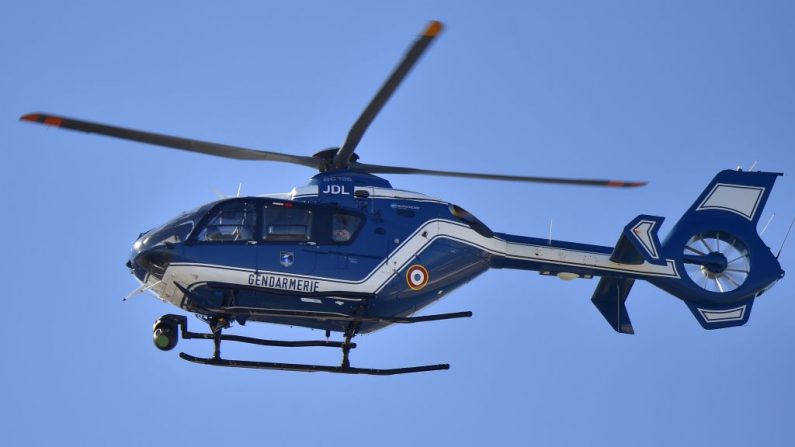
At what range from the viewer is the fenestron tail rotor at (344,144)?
11461mm

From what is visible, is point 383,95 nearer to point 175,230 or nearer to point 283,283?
point 283,283

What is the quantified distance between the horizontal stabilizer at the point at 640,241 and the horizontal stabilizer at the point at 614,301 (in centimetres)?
66

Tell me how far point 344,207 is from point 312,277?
1.02 metres

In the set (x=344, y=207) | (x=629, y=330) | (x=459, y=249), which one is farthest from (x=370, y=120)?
(x=629, y=330)

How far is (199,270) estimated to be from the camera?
42.5 feet

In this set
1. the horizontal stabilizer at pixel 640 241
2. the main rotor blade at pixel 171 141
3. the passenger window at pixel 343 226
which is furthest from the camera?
the horizontal stabilizer at pixel 640 241

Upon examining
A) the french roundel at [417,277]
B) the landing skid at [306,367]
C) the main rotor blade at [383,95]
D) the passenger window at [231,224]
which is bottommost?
the landing skid at [306,367]

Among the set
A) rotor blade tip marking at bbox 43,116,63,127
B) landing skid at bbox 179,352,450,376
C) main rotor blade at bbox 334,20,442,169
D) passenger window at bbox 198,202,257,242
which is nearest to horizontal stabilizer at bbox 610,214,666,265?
landing skid at bbox 179,352,450,376

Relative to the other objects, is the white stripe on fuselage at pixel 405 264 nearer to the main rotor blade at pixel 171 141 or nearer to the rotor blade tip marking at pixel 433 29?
the main rotor blade at pixel 171 141

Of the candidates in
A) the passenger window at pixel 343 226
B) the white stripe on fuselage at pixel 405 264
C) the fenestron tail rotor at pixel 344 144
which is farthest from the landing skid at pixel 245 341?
the fenestron tail rotor at pixel 344 144

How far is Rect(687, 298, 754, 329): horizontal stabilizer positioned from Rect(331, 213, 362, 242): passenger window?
16.2 ft

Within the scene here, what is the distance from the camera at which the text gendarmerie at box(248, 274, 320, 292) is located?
42.8ft

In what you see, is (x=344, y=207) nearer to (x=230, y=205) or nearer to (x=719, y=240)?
(x=230, y=205)

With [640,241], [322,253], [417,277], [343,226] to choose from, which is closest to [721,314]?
[640,241]
